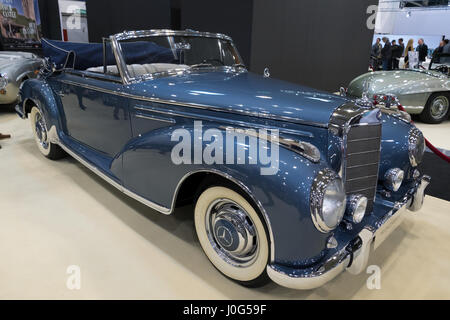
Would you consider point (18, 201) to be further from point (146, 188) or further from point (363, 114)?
point (363, 114)

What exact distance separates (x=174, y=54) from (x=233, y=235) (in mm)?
1737

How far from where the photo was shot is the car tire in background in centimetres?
568

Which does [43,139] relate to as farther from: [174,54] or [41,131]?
[174,54]

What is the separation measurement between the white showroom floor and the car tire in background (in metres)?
3.34

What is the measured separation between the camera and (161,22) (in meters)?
8.00

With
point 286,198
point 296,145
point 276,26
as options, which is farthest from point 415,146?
point 276,26

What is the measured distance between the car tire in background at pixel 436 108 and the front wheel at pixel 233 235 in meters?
5.27

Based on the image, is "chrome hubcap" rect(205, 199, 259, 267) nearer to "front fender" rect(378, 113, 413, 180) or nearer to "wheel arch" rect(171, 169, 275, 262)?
"wheel arch" rect(171, 169, 275, 262)

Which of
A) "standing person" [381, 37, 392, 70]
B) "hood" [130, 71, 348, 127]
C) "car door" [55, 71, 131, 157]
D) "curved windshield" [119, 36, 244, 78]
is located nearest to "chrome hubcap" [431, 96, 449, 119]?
"curved windshield" [119, 36, 244, 78]

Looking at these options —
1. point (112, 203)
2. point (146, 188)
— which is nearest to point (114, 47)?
point (146, 188)

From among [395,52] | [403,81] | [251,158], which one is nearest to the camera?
[251,158]

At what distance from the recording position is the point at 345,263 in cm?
162

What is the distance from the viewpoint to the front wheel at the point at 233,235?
1751mm

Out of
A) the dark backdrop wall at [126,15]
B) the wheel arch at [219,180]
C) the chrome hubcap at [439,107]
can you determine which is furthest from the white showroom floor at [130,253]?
the dark backdrop wall at [126,15]
